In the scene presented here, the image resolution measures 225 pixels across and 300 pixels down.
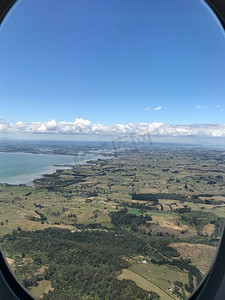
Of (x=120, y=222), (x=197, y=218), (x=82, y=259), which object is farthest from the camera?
Result: (x=120, y=222)

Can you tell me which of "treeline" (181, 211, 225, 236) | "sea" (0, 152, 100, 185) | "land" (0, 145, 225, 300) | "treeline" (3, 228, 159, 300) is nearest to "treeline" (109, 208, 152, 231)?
"land" (0, 145, 225, 300)

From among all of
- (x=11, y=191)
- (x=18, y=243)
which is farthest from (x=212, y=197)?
(x=11, y=191)

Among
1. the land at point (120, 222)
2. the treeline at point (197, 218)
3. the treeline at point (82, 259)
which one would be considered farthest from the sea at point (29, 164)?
the treeline at point (197, 218)

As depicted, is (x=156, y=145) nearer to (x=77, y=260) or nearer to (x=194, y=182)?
(x=194, y=182)

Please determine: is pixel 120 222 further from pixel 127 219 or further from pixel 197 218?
pixel 197 218

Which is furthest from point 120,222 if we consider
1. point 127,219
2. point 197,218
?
point 197,218

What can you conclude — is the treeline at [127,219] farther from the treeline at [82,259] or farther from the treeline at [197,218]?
the treeline at [197,218]

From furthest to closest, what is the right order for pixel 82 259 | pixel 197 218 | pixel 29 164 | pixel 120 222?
pixel 29 164, pixel 120 222, pixel 197 218, pixel 82 259
